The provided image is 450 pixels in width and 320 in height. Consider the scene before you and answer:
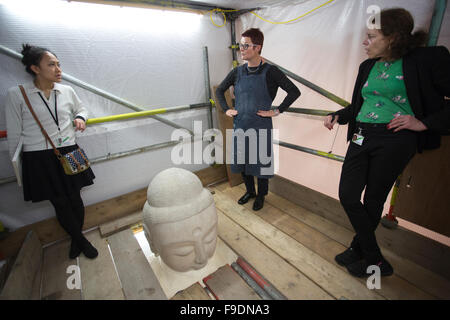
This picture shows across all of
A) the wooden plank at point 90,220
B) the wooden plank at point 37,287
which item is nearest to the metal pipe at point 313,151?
the wooden plank at point 90,220

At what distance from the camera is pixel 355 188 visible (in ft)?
5.13

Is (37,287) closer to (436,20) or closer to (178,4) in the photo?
(178,4)

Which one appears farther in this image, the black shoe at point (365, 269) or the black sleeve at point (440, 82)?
the black shoe at point (365, 269)

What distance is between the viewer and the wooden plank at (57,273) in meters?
1.76

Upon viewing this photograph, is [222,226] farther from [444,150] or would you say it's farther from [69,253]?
[444,150]

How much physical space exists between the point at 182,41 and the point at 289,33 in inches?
50.9

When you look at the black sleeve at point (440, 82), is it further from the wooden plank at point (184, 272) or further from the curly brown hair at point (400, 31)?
the wooden plank at point (184, 272)

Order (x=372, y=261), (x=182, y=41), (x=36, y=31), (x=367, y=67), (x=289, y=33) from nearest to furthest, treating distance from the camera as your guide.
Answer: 1. (x=367, y=67)
2. (x=372, y=261)
3. (x=36, y=31)
4. (x=289, y=33)
5. (x=182, y=41)

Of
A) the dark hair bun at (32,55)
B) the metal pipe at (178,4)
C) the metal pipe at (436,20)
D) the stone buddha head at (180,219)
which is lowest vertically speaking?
the stone buddha head at (180,219)

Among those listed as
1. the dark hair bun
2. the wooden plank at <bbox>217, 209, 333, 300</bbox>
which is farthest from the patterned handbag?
the wooden plank at <bbox>217, 209, 333, 300</bbox>

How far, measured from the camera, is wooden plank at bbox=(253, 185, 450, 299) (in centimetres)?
162

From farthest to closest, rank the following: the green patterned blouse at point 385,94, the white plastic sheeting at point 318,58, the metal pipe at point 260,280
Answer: the white plastic sheeting at point 318,58
the metal pipe at point 260,280
the green patterned blouse at point 385,94

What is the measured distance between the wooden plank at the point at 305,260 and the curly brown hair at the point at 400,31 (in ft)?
5.29

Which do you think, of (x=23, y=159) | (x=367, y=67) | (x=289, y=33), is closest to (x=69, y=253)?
(x=23, y=159)
